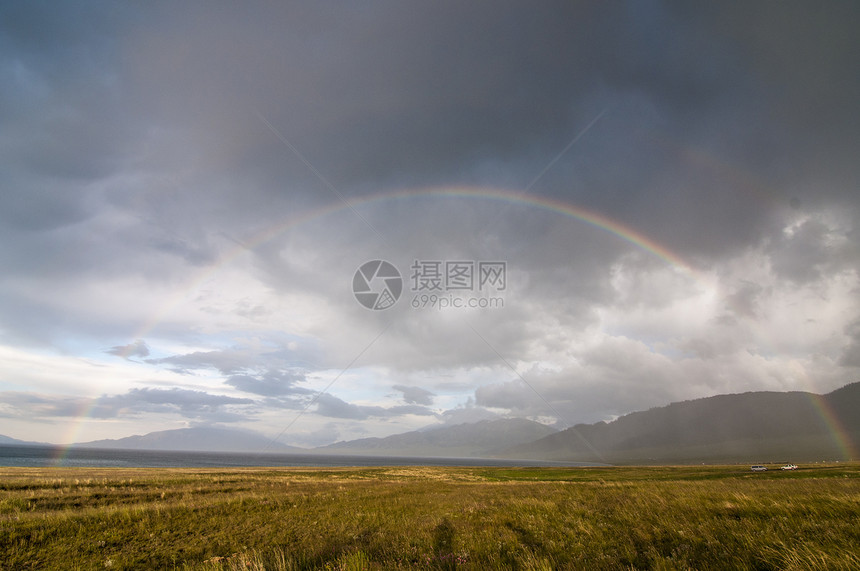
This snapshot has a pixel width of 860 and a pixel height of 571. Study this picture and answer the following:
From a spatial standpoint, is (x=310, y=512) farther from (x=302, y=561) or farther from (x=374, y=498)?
(x=302, y=561)

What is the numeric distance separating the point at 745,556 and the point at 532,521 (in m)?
7.82

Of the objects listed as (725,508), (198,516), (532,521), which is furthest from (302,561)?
(725,508)

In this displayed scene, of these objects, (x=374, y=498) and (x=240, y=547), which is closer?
(x=240, y=547)

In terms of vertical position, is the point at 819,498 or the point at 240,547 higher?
the point at 819,498

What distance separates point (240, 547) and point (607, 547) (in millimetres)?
11653

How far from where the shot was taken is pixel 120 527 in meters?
14.8

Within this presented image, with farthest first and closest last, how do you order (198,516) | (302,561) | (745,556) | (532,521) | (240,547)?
(198,516), (532,521), (240,547), (302,561), (745,556)

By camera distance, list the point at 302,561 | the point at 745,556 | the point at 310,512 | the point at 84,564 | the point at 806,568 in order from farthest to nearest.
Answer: the point at 310,512 → the point at 84,564 → the point at 302,561 → the point at 745,556 → the point at 806,568

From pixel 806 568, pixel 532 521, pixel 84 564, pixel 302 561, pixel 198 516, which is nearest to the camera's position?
pixel 806 568

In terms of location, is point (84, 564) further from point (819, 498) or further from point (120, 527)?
point (819, 498)

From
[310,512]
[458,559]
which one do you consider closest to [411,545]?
[458,559]

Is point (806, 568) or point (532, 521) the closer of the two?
point (806, 568)

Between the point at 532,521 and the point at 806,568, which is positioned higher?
the point at 806,568

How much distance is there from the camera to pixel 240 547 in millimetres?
12969
